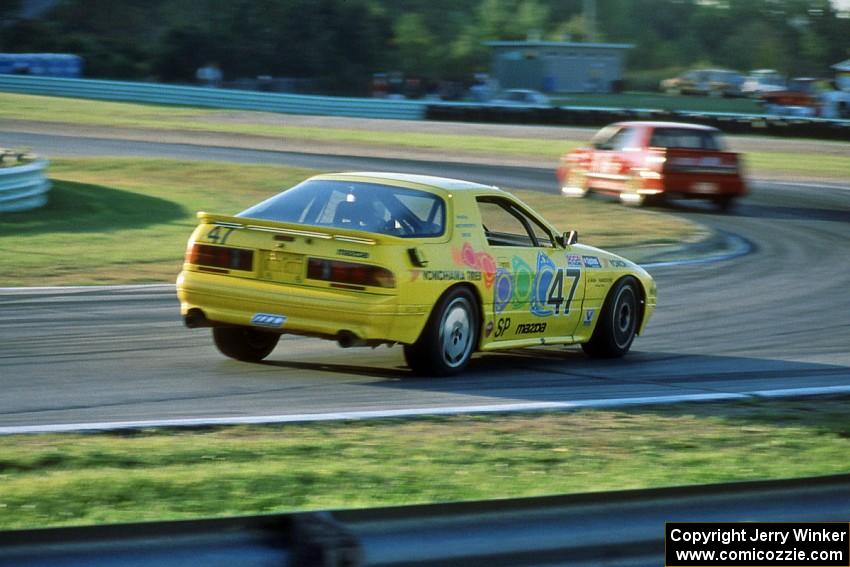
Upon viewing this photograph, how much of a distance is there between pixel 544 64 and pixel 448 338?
228 ft

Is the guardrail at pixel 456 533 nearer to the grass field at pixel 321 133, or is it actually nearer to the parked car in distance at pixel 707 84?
the grass field at pixel 321 133

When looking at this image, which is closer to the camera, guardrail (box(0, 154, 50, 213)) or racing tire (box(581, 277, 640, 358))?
racing tire (box(581, 277, 640, 358))

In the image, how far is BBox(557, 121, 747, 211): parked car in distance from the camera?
2388 centimetres

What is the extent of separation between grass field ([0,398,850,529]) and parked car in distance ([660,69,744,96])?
7323 centimetres

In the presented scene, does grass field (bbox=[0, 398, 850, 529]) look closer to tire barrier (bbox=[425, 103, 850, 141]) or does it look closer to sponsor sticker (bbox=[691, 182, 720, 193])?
sponsor sticker (bbox=[691, 182, 720, 193])

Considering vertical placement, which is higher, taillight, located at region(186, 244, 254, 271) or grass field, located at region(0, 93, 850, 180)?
grass field, located at region(0, 93, 850, 180)

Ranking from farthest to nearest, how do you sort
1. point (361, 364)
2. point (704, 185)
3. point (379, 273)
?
point (704, 185) → point (361, 364) → point (379, 273)

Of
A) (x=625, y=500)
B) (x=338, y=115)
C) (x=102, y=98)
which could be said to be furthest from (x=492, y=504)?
(x=102, y=98)

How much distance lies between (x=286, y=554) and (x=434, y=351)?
18.7 feet

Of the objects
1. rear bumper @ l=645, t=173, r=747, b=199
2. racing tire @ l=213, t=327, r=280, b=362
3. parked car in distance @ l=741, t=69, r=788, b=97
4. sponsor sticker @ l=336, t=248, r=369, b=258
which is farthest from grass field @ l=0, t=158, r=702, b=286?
parked car in distance @ l=741, t=69, r=788, b=97

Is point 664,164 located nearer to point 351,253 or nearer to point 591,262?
point 591,262

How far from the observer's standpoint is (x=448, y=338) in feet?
29.5

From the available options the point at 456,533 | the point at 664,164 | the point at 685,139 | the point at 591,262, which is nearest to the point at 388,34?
the point at 685,139

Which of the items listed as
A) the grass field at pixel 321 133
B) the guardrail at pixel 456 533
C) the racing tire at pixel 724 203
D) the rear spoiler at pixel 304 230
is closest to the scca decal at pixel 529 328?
the rear spoiler at pixel 304 230
